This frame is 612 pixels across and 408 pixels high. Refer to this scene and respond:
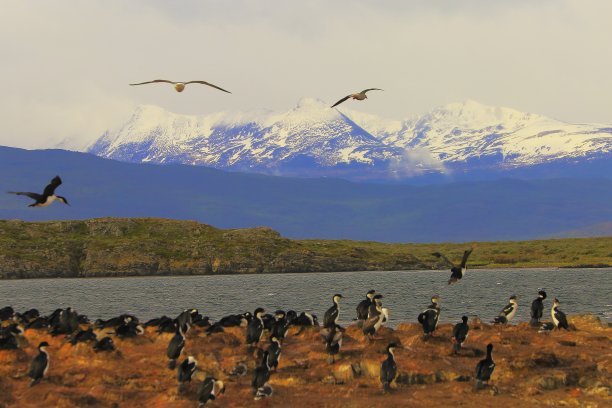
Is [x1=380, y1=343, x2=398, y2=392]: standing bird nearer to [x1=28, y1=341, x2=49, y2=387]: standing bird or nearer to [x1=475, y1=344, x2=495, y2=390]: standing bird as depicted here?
[x1=475, y1=344, x2=495, y2=390]: standing bird

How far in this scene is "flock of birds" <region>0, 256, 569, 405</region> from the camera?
112ft

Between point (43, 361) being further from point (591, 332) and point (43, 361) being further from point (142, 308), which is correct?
point (142, 308)

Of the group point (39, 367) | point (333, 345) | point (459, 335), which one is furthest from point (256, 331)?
point (39, 367)

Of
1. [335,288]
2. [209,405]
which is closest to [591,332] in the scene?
[209,405]

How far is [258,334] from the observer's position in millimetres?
41781

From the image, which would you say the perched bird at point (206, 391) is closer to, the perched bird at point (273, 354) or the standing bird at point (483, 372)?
the perched bird at point (273, 354)

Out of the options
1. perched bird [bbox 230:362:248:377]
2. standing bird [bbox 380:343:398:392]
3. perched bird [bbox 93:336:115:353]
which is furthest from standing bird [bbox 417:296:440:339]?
perched bird [bbox 93:336:115:353]

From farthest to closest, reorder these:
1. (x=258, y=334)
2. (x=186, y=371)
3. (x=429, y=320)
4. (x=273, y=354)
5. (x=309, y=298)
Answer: (x=309, y=298), (x=429, y=320), (x=258, y=334), (x=273, y=354), (x=186, y=371)

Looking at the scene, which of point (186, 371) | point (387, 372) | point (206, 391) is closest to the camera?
point (206, 391)

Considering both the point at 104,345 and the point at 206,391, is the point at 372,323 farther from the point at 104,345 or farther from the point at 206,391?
the point at 206,391

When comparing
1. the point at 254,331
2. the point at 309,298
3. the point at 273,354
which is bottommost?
the point at 309,298

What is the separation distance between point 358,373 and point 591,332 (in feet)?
56.4

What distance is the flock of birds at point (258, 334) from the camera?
112 ft

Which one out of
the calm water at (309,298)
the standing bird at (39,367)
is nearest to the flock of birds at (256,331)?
the standing bird at (39,367)
